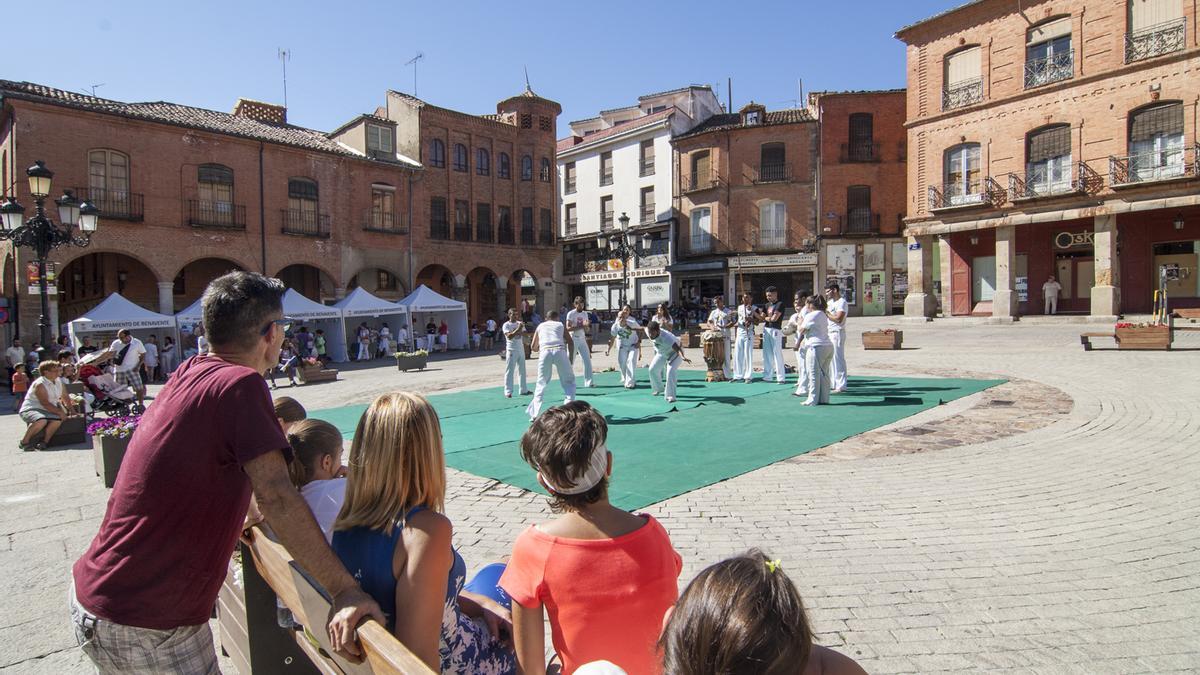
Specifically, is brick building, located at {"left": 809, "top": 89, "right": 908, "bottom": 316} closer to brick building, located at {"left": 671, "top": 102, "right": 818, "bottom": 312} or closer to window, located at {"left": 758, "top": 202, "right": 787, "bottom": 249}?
brick building, located at {"left": 671, "top": 102, "right": 818, "bottom": 312}

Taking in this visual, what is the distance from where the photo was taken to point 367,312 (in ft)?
86.0

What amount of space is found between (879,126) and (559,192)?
22889mm

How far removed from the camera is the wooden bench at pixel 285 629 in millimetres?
1664

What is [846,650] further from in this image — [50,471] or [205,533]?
[50,471]

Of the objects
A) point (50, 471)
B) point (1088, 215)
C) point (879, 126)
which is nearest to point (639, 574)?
point (50, 471)


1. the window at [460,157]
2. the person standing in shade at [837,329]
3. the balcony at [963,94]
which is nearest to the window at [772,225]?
the balcony at [963,94]

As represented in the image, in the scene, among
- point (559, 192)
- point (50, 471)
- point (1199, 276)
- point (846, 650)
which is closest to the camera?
point (846, 650)

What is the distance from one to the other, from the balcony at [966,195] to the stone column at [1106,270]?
3.68 m

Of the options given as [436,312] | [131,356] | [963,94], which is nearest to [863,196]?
[963,94]

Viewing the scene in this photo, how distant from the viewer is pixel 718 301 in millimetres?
15750

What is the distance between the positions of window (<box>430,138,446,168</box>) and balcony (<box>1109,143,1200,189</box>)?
28.4 m

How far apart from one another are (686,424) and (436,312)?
2268 centimetres

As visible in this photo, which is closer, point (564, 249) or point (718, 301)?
point (718, 301)

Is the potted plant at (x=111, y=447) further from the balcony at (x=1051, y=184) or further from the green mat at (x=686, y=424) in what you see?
the balcony at (x=1051, y=184)
